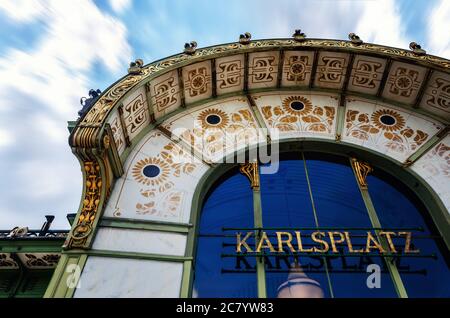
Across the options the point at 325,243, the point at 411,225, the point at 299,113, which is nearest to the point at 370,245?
the point at 325,243

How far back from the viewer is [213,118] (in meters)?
8.48

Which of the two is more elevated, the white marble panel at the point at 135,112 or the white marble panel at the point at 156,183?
the white marble panel at the point at 135,112

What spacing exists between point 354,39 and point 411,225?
4541 mm

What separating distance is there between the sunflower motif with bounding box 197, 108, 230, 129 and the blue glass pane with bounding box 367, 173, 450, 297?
344 centimetres

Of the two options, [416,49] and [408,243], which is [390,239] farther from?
[416,49]

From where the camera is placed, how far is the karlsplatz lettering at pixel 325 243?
589 centimetres

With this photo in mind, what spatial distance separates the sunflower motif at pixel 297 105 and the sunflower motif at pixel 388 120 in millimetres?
1551

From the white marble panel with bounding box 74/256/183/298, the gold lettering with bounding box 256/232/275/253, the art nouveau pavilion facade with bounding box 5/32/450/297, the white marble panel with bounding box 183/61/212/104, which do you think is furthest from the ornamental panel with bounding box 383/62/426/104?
the white marble panel with bounding box 74/256/183/298

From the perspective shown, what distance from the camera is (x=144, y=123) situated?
782 cm

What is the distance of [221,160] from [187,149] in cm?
78

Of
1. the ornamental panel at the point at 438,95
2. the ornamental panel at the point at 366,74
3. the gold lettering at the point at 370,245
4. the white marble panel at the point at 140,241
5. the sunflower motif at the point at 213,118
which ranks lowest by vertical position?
the white marble panel at the point at 140,241

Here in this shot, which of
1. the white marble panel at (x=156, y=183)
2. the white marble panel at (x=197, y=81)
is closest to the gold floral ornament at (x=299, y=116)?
the white marble panel at (x=197, y=81)

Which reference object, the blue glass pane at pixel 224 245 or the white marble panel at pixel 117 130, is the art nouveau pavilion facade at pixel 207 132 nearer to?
the white marble panel at pixel 117 130
